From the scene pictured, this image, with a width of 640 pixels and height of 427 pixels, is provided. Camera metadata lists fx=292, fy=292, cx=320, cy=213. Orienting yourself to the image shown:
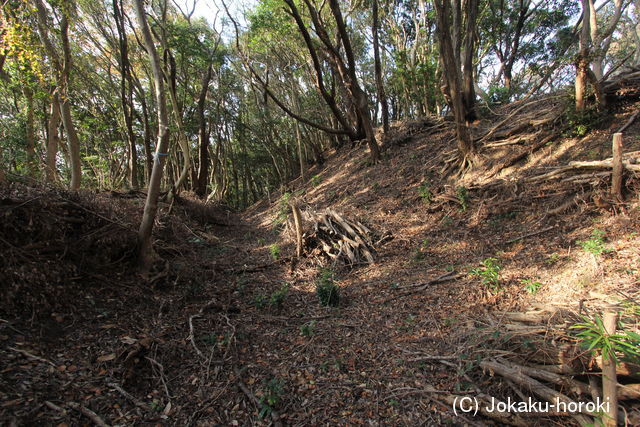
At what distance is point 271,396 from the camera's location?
2822 millimetres

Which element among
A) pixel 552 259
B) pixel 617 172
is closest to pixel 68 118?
pixel 552 259

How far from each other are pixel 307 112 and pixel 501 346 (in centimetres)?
1758

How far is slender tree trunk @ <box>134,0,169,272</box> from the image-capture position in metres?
4.25

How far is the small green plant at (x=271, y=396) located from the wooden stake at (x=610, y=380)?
253 cm

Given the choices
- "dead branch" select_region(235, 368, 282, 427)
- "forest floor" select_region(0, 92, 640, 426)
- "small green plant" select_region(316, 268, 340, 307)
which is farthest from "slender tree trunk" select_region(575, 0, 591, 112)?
"dead branch" select_region(235, 368, 282, 427)

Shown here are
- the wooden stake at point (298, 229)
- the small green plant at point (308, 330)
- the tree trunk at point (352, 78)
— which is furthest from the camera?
the tree trunk at point (352, 78)

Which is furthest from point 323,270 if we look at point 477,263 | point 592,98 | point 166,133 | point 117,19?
point 117,19

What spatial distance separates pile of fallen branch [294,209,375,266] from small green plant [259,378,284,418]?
127 inches

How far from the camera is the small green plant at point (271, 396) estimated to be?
9.05 ft

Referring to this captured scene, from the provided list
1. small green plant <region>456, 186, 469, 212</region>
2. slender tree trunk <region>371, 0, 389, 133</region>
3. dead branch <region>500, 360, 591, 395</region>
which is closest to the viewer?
dead branch <region>500, 360, 591, 395</region>

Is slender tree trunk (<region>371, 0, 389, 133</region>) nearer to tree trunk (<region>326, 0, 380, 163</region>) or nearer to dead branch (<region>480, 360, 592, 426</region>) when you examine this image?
tree trunk (<region>326, 0, 380, 163</region>)

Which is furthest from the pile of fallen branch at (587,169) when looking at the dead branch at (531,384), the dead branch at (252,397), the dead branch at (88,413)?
the dead branch at (88,413)

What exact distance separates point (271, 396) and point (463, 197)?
5.89 metres

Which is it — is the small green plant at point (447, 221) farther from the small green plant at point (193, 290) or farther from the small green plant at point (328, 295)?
the small green plant at point (193, 290)
